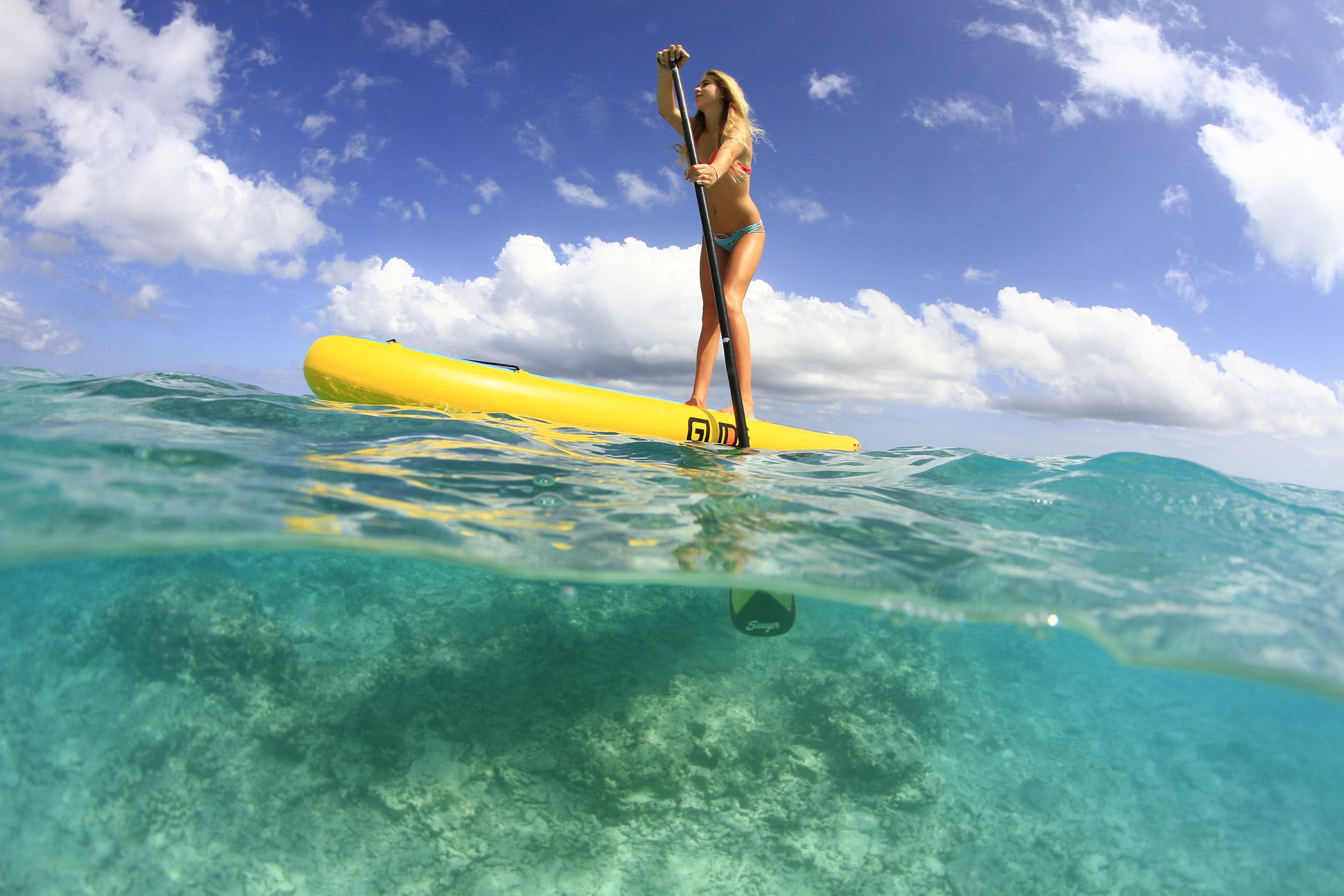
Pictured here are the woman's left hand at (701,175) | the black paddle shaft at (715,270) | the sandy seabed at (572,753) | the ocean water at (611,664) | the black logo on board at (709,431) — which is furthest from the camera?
the black logo on board at (709,431)

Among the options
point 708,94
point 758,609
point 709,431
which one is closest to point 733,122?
point 708,94

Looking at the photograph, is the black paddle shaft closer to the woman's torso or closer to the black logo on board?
the black logo on board

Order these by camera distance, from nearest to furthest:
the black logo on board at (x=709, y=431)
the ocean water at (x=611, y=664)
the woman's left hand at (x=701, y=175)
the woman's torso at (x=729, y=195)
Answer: the ocean water at (x=611, y=664) < the woman's left hand at (x=701, y=175) < the black logo on board at (x=709, y=431) < the woman's torso at (x=729, y=195)

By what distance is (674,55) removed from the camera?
14.5 ft

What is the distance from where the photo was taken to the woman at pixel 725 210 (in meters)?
4.61

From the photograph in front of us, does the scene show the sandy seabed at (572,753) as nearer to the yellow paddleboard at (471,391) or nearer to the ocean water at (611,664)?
the ocean water at (611,664)

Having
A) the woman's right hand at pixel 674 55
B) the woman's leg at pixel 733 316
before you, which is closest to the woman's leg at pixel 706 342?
the woman's leg at pixel 733 316

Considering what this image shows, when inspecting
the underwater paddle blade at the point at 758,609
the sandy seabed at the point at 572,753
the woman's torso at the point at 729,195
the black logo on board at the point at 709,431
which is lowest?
the sandy seabed at the point at 572,753

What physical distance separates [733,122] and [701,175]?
3.07 feet

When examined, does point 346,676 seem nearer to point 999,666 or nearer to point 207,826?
point 207,826

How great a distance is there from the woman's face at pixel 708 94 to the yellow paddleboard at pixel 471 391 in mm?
2567

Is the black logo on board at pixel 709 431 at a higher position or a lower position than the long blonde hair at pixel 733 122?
lower

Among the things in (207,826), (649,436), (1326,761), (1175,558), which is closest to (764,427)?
(649,436)

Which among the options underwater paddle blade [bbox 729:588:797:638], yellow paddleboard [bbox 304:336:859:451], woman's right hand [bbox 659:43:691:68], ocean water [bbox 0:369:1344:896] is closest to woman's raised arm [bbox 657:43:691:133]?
woman's right hand [bbox 659:43:691:68]
